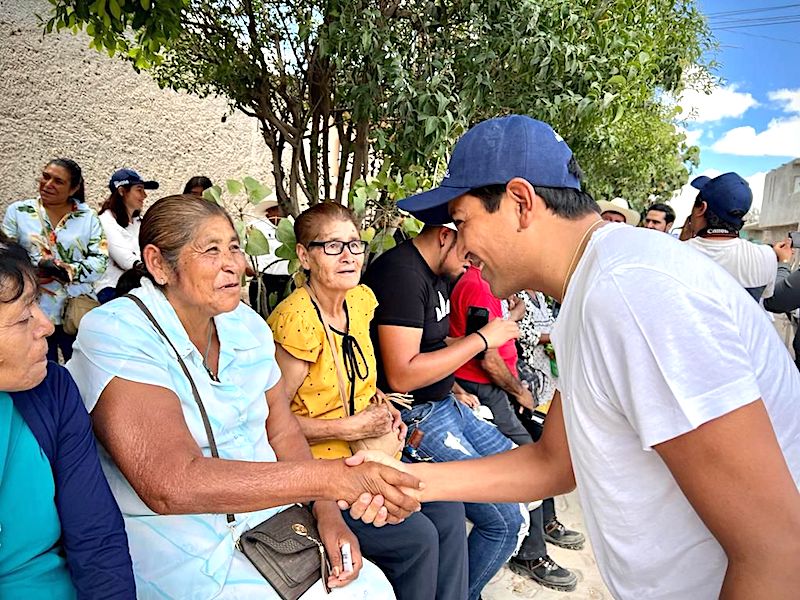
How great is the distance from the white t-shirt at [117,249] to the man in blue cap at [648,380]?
3882 mm

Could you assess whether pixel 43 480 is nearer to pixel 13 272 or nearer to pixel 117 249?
pixel 13 272

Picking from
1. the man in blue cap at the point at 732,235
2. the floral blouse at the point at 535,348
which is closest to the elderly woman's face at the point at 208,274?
the floral blouse at the point at 535,348

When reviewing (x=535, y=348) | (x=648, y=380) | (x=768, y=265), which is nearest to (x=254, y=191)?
(x=535, y=348)

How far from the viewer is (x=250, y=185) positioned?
3.23 meters

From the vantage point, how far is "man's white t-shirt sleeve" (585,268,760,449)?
958mm

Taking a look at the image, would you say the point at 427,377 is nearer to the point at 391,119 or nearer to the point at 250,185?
the point at 250,185

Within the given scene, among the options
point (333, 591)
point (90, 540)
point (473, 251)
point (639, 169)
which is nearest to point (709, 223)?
point (473, 251)

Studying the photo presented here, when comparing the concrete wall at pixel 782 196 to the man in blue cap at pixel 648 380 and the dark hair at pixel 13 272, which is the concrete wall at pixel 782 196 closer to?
the man in blue cap at pixel 648 380

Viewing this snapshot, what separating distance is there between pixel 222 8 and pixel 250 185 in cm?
205

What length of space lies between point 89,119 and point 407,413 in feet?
21.7

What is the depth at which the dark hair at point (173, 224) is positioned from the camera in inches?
79.4

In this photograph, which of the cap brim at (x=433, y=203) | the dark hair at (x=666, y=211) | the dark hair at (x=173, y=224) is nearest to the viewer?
the cap brim at (x=433, y=203)

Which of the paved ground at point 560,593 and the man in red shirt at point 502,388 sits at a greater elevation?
the man in red shirt at point 502,388

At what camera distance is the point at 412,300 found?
2855 millimetres
